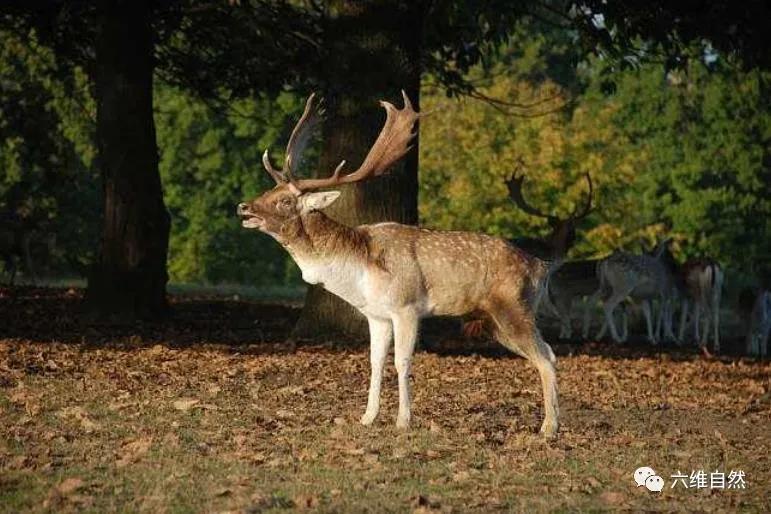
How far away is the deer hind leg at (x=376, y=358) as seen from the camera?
11586 mm

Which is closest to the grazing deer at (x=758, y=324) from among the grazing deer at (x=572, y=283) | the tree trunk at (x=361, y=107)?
the grazing deer at (x=572, y=283)

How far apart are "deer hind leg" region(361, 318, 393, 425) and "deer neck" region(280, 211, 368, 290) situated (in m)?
0.29

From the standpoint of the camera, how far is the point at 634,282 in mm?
26078

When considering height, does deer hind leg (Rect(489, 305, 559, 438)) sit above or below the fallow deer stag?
below

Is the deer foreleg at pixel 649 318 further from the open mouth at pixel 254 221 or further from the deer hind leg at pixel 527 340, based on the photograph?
the open mouth at pixel 254 221

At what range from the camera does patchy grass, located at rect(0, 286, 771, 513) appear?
28.9 feet

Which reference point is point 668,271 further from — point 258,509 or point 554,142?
point 258,509

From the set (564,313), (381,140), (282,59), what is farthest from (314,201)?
(564,313)

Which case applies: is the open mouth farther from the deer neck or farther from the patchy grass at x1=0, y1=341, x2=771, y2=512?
the patchy grass at x1=0, y1=341, x2=771, y2=512

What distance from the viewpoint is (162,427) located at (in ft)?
36.4

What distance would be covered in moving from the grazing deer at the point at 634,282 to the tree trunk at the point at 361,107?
27.9 feet

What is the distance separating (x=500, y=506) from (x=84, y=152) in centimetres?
4512

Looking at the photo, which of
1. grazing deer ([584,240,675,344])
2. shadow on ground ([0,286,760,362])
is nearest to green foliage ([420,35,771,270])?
grazing deer ([584,240,675,344])

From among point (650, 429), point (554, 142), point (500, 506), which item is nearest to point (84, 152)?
point (554, 142)
